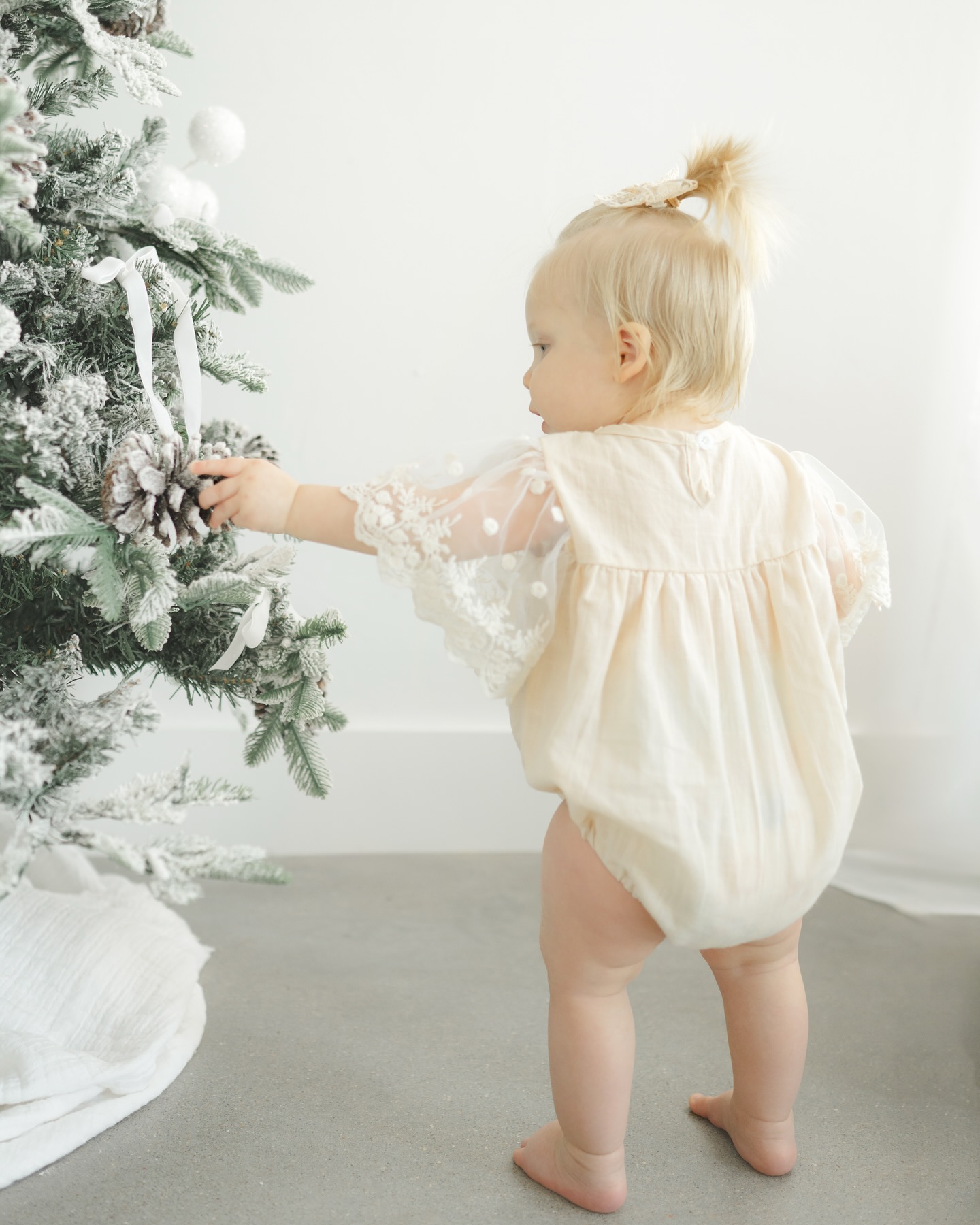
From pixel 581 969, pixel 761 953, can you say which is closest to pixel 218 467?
pixel 581 969

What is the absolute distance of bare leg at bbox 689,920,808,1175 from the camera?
86 cm

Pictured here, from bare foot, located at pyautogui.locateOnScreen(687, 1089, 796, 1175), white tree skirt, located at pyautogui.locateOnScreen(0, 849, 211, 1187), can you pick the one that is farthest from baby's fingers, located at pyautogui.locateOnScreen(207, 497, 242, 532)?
bare foot, located at pyautogui.locateOnScreen(687, 1089, 796, 1175)

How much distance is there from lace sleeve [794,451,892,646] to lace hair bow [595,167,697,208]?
9.2 inches

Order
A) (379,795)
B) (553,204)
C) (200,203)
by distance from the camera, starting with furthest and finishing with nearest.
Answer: (379,795) < (553,204) < (200,203)

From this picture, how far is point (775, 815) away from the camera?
781mm

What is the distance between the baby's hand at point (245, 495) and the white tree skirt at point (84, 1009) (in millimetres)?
497

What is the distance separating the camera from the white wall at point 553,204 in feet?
4.52

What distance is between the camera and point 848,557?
88cm

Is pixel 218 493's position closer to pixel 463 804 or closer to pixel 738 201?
pixel 738 201

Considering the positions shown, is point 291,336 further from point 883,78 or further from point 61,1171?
point 61,1171

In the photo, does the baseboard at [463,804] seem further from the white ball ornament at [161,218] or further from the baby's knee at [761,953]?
the white ball ornament at [161,218]

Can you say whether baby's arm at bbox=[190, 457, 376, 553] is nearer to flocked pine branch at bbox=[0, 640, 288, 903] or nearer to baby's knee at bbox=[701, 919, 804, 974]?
flocked pine branch at bbox=[0, 640, 288, 903]

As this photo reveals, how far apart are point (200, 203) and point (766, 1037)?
34.6 inches

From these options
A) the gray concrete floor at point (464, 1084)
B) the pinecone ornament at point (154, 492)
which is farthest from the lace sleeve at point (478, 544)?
the gray concrete floor at point (464, 1084)
